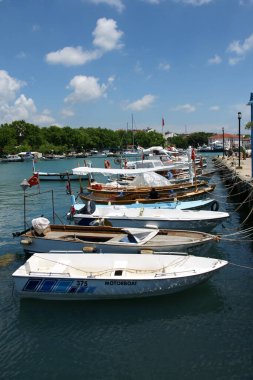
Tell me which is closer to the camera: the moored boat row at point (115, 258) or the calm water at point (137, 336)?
the calm water at point (137, 336)

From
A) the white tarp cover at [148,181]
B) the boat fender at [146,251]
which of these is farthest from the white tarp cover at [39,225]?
the white tarp cover at [148,181]

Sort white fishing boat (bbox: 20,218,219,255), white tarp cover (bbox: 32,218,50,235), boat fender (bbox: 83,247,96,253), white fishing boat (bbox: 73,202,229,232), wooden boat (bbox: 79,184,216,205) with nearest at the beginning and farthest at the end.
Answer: boat fender (bbox: 83,247,96,253)
white fishing boat (bbox: 20,218,219,255)
white tarp cover (bbox: 32,218,50,235)
white fishing boat (bbox: 73,202,229,232)
wooden boat (bbox: 79,184,216,205)

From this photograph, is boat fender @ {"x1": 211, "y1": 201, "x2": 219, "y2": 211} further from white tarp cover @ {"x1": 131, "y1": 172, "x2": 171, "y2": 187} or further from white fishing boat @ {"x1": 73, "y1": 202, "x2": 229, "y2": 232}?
white tarp cover @ {"x1": 131, "y1": 172, "x2": 171, "y2": 187}

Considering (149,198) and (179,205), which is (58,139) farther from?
(179,205)

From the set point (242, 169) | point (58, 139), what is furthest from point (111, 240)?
point (58, 139)

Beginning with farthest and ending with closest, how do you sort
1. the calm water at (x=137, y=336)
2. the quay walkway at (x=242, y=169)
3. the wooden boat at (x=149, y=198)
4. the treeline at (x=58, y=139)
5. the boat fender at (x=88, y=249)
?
the treeline at (x=58, y=139) → the quay walkway at (x=242, y=169) → the wooden boat at (x=149, y=198) → the boat fender at (x=88, y=249) → the calm water at (x=137, y=336)

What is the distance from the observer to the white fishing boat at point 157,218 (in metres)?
20.5

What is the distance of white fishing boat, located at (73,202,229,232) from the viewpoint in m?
20.5

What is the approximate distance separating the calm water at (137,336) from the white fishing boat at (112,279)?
36 cm

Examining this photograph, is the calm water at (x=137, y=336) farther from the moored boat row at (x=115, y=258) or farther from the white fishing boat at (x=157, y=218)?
the white fishing boat at (x=157, y=218)

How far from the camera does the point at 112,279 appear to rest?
12.9m

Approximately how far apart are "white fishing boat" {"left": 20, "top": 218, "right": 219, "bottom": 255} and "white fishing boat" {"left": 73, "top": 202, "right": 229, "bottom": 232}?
97.6 inches

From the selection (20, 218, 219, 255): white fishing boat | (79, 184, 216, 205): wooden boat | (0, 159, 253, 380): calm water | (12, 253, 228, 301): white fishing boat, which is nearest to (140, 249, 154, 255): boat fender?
(20, 218, 219, 255): white fishing boat

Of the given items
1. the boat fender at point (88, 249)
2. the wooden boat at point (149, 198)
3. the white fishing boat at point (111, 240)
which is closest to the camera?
the boat fender at point (88, 249)
